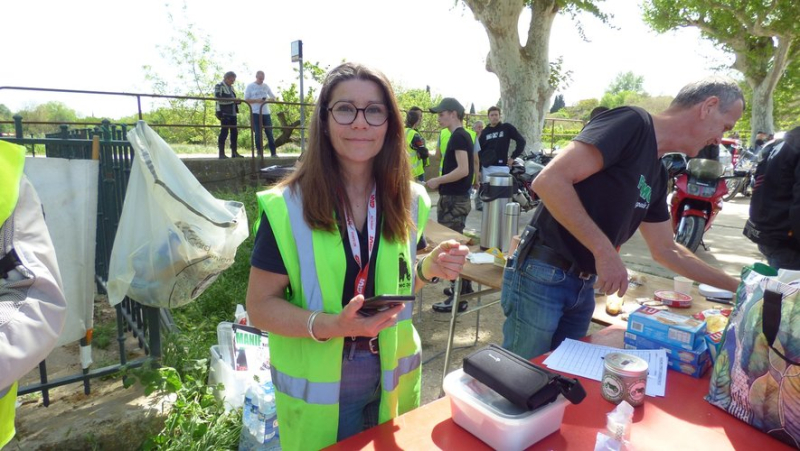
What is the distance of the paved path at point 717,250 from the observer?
5743mm

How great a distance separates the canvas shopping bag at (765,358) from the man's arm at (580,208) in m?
0.45

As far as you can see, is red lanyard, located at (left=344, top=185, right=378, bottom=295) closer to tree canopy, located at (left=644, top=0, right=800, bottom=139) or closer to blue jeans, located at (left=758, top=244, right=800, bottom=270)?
blue jeans, located at (left=758, top=244, right=800, bottom=270)

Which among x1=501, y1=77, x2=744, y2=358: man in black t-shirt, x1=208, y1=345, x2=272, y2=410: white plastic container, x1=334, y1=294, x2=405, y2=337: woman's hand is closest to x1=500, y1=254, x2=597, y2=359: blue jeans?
x1=501, y1=77, x2=744, y2=358: man in black t-shirt

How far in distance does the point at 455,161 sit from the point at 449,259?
3406 millimetres

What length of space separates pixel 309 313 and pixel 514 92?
10078mm

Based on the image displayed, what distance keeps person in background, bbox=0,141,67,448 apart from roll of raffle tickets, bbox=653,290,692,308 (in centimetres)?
248

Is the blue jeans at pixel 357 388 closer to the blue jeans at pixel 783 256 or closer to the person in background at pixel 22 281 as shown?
the person in background at pixel 22 281

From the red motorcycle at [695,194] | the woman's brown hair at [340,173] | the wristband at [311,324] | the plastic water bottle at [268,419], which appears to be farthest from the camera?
the red motorcycle at [695,194]

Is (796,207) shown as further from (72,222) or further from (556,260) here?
(72,222)

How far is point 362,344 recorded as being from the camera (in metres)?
1.38

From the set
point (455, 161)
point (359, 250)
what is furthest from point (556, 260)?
point (455, 161)

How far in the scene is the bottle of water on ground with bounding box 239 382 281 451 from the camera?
6.77 feet

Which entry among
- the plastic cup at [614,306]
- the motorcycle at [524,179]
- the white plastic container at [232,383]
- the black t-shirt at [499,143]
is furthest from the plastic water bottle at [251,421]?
the motorcycle at [524,179]

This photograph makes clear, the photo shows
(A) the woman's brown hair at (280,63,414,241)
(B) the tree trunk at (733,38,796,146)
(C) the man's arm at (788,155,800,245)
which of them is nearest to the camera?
(A) the woman's brown hair at (280,63,414,241)
